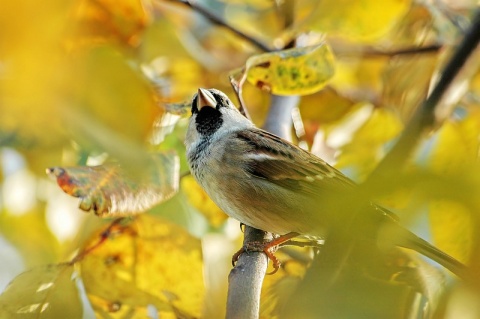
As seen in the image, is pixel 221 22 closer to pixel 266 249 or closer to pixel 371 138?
pixel 371 138

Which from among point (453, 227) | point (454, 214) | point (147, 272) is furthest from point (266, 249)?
point (454, 214)

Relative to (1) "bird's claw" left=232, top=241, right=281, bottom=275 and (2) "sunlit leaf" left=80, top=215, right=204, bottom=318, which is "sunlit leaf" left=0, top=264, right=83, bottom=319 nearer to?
(2) "sunlit leaf" left=80, top=215, right=204, bottom=318

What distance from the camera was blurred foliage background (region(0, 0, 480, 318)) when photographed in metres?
1.23

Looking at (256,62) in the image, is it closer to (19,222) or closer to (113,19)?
(113,19)

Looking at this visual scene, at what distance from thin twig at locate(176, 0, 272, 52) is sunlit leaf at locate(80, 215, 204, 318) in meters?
0.87

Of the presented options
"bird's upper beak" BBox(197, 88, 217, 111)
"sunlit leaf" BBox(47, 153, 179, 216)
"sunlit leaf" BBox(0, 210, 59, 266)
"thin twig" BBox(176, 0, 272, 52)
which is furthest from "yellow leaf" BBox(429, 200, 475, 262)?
"bird's upper beak" BBox(197, 88, 217, 111)

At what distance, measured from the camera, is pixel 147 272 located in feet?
6.01

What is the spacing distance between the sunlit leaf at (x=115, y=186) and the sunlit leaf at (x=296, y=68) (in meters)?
0.49

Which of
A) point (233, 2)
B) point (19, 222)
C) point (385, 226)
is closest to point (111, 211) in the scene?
point (19, 222)

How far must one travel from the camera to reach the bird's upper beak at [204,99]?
2.61 m

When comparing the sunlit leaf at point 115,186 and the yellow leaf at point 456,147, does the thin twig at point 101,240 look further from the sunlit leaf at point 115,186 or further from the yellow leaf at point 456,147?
the yellow leaf at point 456,147

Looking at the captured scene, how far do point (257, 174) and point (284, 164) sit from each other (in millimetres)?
118

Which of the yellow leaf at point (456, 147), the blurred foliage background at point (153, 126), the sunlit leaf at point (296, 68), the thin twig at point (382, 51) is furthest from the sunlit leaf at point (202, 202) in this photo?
the yellow leaf at point (456, 147)

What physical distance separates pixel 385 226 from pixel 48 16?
0.80m
